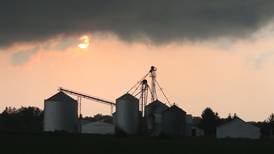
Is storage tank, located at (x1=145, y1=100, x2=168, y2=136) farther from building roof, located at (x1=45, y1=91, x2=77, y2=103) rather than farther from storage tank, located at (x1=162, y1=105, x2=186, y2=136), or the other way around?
building roof, located at (x1=45, y1=91, x2=77, y2=103)

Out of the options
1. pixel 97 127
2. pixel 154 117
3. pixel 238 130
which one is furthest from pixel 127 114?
pixel 97 127

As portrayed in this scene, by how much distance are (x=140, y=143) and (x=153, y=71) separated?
56.1 metres

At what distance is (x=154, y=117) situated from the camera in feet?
398

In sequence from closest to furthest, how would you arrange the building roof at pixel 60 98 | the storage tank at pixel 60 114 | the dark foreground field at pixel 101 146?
1. the dark foreground field at pixel 101 146
2. the storage tank at pixel 60 114
3. the building roof at pixel 60 98

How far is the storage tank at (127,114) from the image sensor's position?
113 m

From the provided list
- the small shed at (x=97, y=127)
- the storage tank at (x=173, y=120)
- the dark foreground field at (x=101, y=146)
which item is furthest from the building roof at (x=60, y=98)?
the small shed at (x=97, y=127)

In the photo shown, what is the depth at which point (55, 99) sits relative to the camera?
113 meters

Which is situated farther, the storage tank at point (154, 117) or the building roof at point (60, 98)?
the storage tank at point (154, 117)

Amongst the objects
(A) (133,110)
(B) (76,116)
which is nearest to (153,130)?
(A) (133,110)

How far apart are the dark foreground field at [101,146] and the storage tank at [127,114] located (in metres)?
29.3

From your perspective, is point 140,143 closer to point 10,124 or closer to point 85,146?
point 85,146

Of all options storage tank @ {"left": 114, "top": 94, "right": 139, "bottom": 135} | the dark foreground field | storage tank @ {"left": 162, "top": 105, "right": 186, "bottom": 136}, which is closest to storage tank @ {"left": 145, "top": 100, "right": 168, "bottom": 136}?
storage tank @ {"left": 162, "top": 105, "right": 186, "bottom": 136}

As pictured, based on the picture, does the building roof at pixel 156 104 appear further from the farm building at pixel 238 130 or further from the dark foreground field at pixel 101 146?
the dark foreground field at pixel 101 146

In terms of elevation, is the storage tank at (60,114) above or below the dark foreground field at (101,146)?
above
